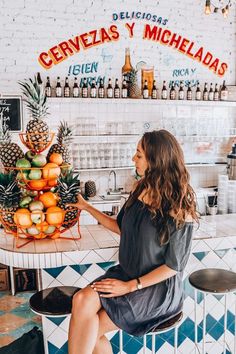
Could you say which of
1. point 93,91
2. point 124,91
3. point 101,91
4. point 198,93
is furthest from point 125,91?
point 198,93

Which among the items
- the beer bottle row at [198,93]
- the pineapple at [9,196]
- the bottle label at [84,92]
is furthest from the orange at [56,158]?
the beer bottle row at [198,93]

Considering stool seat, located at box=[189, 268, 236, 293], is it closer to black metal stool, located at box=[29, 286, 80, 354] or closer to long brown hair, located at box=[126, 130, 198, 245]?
long brown hair, located at box=[126, 130, 198, 245]

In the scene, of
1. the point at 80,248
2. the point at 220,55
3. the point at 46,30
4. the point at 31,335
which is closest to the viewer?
the point at 80,248

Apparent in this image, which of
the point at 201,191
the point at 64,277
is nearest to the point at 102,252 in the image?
the point at 64,277

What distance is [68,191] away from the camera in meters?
2.46

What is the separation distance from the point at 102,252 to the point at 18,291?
8.84 ft

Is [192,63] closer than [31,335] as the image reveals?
No

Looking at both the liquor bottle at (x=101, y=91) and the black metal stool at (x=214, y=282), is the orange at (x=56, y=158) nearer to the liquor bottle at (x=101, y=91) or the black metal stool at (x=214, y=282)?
the black metal stool at (x=214, y=282)

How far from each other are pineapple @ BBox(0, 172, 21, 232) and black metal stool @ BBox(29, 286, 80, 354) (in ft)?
1.44

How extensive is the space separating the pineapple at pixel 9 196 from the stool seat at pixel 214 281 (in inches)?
44.8

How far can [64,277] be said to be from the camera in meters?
2.67

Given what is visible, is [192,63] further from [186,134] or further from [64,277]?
[64,277]

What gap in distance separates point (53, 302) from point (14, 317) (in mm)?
2148

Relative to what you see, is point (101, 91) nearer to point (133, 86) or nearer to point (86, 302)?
point (133, 86)
